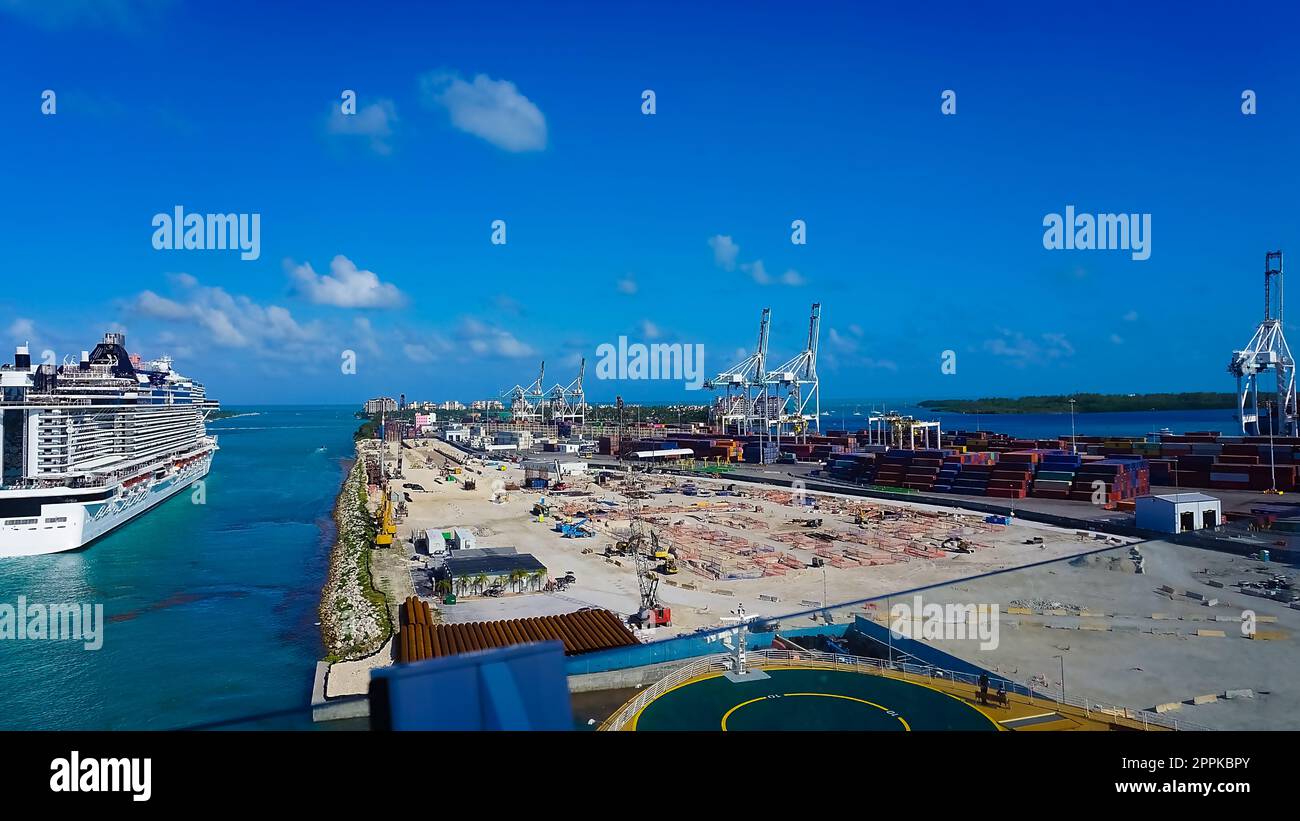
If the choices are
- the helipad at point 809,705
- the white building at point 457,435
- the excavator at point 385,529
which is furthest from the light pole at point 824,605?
the white building at point 457,435

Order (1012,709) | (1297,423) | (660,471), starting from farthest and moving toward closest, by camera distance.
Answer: (660,471), (1297,423), (1012,709)

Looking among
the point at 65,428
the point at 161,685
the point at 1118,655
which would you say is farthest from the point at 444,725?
the point at 65,428

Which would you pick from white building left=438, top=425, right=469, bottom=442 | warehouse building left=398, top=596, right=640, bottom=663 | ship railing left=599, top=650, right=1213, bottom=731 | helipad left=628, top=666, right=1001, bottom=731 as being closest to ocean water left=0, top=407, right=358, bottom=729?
warehouse building left=398, top=596, right=640, bottom=663

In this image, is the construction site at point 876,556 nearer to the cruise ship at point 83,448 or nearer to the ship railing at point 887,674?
the ship railing at point 887,674

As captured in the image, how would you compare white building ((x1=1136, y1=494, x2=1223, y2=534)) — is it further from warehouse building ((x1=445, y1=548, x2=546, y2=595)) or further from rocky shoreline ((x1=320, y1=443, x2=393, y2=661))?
rocky shoreline ((x1=320, y1=443, x2=393, y2=661))
